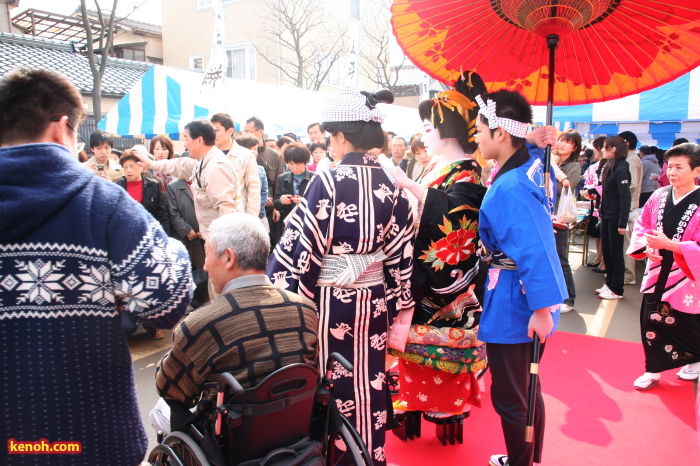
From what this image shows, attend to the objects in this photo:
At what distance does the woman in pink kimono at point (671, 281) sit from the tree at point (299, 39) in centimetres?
1480

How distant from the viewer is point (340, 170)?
85.6 inches

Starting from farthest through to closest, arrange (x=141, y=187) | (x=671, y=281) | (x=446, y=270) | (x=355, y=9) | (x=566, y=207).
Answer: (x=355, y=9) → (x=566, y=207) → (x=141, y=187) → (x=671, y=281) → (x=446, y=270)

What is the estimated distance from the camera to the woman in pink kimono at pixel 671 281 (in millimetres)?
3312

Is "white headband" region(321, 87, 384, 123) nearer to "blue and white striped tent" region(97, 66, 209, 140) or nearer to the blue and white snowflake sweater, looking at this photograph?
the blue and white snowflake sweater

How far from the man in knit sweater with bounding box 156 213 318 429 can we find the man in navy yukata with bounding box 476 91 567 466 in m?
0.89

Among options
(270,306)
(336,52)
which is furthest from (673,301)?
(336,52)

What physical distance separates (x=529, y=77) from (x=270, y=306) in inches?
80.9

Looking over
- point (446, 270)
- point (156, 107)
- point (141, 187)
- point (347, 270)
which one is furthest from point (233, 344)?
point (156, 107)

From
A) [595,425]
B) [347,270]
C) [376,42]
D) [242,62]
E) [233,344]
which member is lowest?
[595,425]

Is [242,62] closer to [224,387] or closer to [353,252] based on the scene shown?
[353,252]

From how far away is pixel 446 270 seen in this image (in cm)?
251

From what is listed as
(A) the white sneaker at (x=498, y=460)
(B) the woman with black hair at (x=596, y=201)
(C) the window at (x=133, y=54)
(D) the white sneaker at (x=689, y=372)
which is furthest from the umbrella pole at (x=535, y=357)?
(C) the window at (x=133, y=54)

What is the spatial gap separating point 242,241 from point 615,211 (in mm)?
5255

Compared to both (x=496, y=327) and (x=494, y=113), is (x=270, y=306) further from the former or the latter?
(x=494, y=113)
